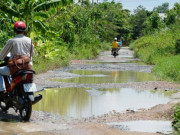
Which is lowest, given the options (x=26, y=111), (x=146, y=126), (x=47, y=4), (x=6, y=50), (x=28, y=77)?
(x=146, y=126)

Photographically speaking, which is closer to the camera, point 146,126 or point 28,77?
point 146,126

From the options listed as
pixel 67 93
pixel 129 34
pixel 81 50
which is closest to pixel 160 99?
pixel 67 93

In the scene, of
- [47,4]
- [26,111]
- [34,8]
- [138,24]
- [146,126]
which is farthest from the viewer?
[138,24]

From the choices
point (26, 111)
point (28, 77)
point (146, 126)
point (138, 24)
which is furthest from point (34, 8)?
point (138, 24)

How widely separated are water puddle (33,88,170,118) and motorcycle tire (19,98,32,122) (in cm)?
119

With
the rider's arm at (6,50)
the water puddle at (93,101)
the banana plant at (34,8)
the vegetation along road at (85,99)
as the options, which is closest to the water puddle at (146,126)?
the vegetation along road at (85,99)

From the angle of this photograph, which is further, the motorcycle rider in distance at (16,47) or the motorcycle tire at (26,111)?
the motorcycle rider in distance at (16,47)

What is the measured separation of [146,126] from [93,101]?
3478 millimetres

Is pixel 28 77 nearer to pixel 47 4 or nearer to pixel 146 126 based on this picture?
pixel 146 126

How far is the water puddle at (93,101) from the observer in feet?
29.1

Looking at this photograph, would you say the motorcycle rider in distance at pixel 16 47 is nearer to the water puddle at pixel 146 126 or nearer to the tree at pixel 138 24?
the water puddle at pixel 146 126

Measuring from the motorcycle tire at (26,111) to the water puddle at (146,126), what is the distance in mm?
1535

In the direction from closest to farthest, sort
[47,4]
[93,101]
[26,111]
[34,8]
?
[26,111], [93,101], [47,4], [34,8]

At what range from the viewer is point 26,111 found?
7.20 m
